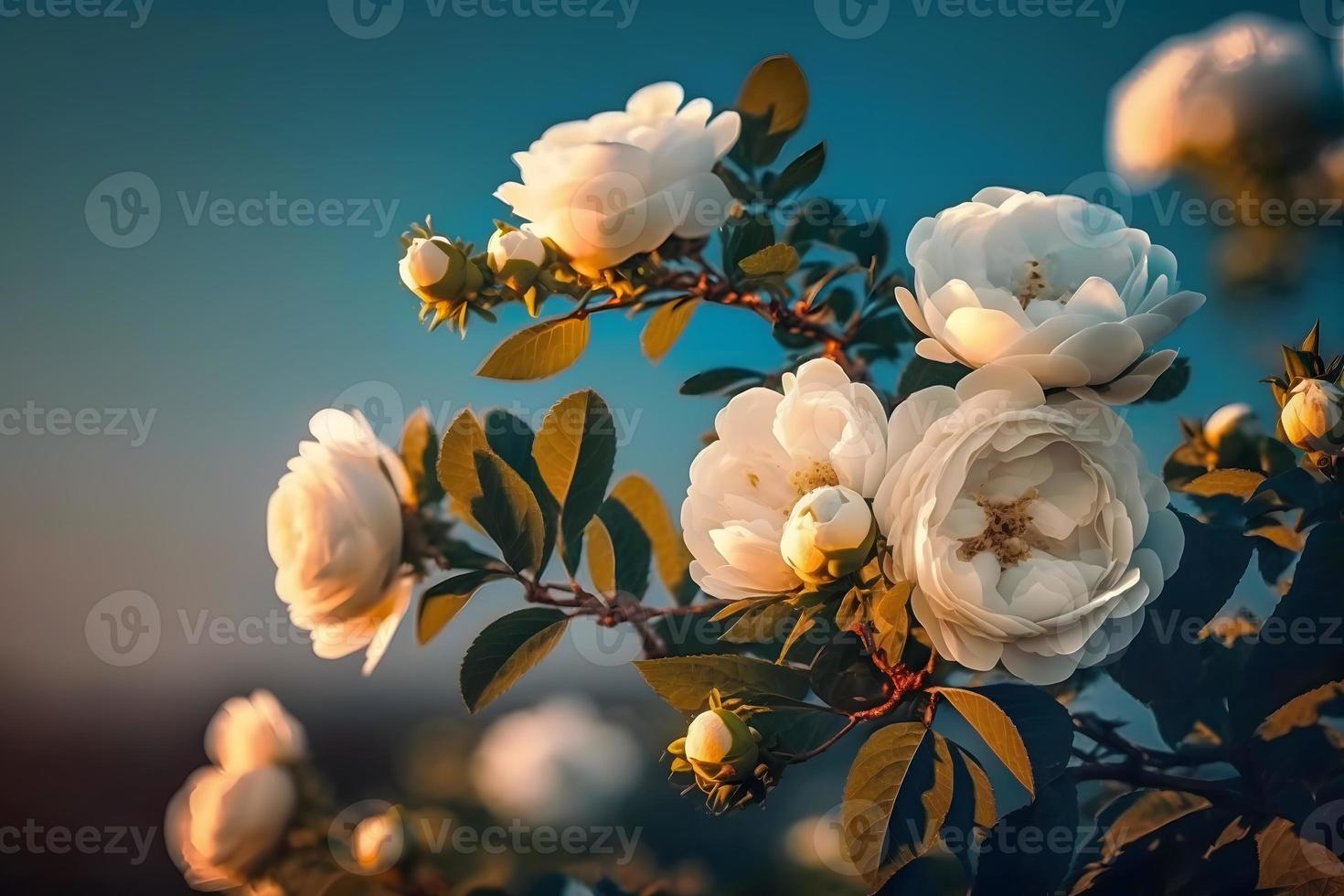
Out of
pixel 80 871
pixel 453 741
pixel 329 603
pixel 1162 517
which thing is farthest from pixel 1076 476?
pixel 80 871

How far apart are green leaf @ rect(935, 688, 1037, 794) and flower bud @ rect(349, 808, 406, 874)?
10.2 inches

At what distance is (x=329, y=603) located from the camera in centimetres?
37

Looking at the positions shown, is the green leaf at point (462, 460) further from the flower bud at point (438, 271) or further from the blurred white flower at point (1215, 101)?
the blurred white flower at point (1215, 101)

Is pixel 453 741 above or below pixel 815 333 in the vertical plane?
below

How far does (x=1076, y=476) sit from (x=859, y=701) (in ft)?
0.46

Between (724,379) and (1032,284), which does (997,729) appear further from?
(724,379)

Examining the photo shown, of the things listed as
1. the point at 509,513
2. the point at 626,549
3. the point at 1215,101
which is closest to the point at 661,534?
the point at 626,549

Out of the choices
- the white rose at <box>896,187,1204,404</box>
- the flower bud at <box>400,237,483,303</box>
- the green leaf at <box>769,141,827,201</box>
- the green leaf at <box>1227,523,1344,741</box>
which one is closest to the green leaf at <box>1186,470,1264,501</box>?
the green leaf at <box>1227,523,1344,741</box>

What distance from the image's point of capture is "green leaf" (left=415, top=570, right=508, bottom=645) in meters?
0.42

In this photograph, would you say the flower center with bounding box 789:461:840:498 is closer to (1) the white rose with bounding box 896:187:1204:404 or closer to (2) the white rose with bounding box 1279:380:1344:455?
(1) the white rose with bounding box 896:187:1204:404

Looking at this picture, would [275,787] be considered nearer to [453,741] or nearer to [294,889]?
[294,889]

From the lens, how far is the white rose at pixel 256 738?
0.44 metres

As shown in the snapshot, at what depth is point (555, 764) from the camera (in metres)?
0.58

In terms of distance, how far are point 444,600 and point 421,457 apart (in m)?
0.07
